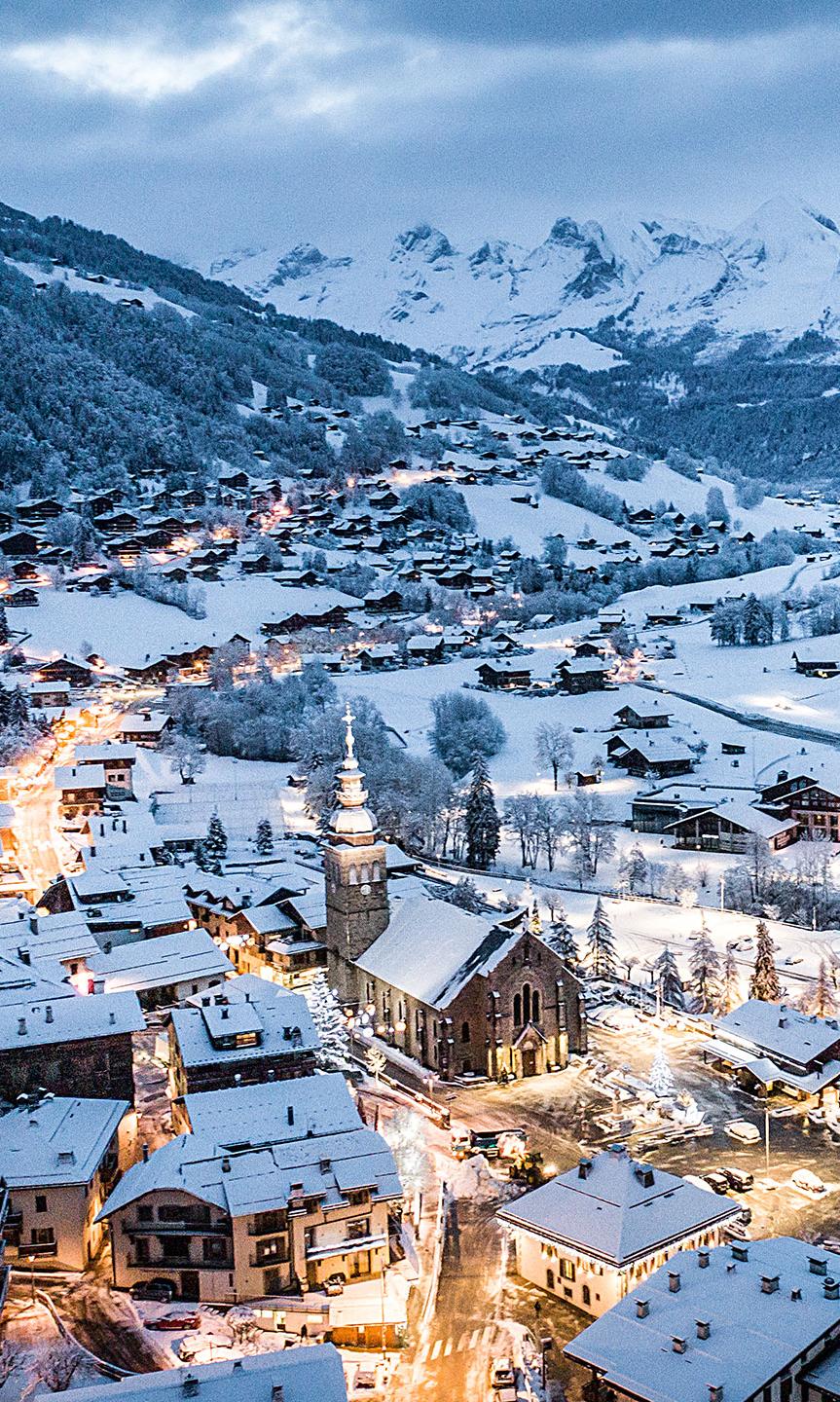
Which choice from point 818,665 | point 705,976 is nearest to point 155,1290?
point 705,976

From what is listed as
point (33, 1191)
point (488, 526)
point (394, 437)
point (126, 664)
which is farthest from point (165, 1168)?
point (394, 437)

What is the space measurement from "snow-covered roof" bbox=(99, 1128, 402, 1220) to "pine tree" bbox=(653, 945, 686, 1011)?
17.6m

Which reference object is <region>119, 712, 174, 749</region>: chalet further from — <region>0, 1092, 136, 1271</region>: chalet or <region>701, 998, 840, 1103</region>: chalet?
<region>0, 1092, 136, 1271</region>: chalet

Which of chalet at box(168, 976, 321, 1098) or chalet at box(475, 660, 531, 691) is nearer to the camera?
chalet at box(168, 976, 321, 1098)

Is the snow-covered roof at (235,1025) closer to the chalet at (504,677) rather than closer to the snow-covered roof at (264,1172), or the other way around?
the snow-covered roof at (264,1172)

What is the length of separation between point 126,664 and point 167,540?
104 ft

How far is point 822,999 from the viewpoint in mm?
46125

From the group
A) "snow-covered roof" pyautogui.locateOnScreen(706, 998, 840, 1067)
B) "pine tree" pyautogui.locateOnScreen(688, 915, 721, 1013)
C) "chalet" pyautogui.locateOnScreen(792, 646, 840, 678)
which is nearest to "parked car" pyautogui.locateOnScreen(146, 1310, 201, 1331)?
"snow-covered roof" pyautogui.locateOnScreen(706, 998, 840, 1067)

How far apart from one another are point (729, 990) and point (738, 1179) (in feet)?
47.0

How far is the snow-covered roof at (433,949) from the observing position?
43406 millimetres

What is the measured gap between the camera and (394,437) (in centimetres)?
17388

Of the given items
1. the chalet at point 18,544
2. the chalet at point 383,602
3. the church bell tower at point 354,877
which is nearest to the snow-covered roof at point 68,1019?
the church bell tower at point 354,877

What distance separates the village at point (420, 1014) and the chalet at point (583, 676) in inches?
10.4

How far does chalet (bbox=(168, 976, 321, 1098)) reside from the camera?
38.3 metres
